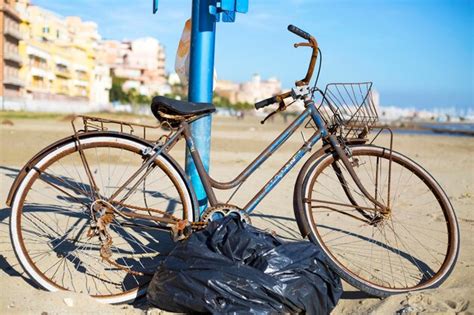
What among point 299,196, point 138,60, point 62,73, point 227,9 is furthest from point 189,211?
point 138,60

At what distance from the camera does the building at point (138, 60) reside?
442ft

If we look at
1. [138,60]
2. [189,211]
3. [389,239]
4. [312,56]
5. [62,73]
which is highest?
[138,60]

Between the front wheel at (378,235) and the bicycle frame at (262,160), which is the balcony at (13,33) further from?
the bicycle frame at (262,160)

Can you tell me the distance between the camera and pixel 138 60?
142 metres

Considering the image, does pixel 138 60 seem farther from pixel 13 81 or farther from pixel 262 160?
pixel 262 160

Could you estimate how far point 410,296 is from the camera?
3.27 m

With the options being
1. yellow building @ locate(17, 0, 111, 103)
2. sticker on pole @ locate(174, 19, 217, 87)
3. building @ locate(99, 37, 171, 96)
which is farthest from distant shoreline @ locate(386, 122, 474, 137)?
building @ locate(99, 37, 171, 96)

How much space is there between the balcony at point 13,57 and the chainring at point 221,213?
63.1 m

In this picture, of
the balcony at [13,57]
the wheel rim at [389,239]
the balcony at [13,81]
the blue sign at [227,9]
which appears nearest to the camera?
the wheel rim at [389,239]

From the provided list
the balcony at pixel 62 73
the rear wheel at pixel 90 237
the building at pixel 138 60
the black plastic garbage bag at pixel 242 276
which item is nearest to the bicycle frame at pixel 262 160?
the rear wheel at pixel 90 237

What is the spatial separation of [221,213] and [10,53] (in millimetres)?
65856

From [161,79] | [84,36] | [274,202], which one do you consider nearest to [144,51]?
[161,79]

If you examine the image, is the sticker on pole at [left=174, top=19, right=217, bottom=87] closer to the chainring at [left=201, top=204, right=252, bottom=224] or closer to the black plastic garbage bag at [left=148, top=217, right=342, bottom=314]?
the chainring at [left=201, top=204, right=252, bottom=224]

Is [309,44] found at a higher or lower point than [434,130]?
higher
